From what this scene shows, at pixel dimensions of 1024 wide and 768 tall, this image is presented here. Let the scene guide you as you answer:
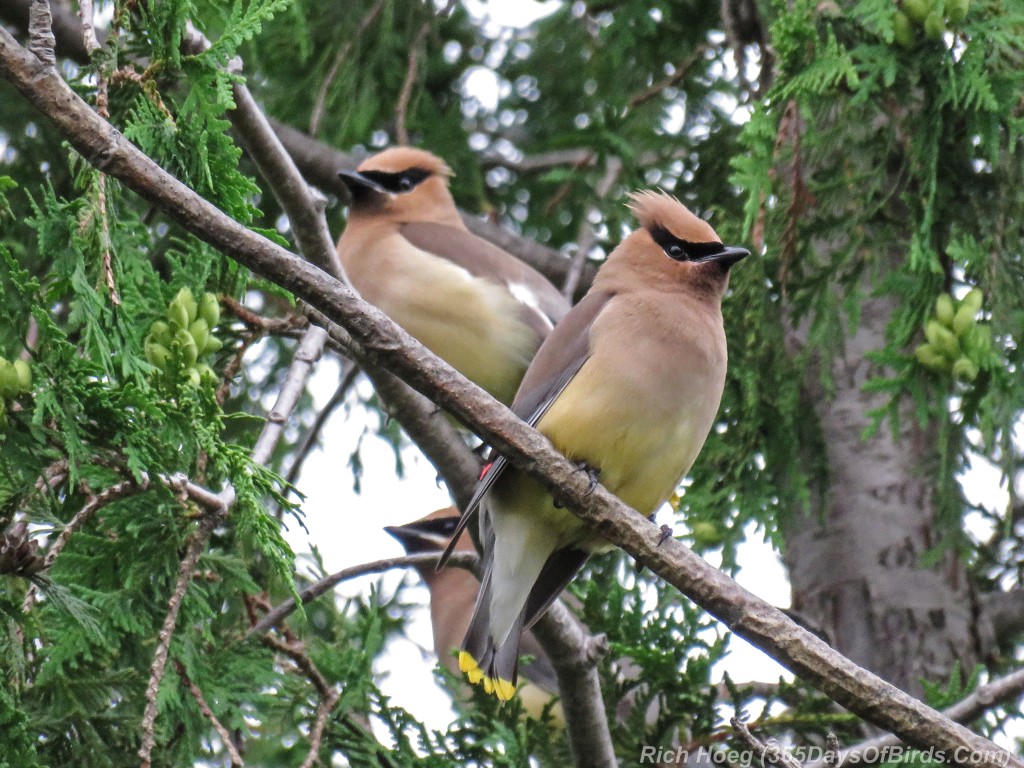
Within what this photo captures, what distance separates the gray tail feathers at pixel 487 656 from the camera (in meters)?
3.68

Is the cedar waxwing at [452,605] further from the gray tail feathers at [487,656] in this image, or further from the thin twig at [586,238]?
the thin twig at [586,238]

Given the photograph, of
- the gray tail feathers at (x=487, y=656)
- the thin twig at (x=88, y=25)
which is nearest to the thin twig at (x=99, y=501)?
the thin twig at (x=88, y=25)

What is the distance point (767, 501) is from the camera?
13.9ft

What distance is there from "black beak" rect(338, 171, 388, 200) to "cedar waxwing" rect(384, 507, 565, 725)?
1293 millimetres

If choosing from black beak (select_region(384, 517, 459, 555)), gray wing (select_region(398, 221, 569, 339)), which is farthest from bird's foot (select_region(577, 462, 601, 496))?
black beak (select_region(384, 517, 459, 555))

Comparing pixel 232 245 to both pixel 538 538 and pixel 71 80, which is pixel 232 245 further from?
pixel 538 538

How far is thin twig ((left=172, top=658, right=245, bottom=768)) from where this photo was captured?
9.95ft

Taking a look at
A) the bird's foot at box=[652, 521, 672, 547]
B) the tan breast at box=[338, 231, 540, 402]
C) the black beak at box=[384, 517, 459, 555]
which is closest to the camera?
the bird's foot at box=[652, 521, 672, 547]

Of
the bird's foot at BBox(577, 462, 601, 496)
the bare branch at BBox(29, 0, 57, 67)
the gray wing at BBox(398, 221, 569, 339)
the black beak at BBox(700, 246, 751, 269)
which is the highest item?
the gray wing at BBox(398, 221, 569, 339)

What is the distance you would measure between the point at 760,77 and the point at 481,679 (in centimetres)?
234

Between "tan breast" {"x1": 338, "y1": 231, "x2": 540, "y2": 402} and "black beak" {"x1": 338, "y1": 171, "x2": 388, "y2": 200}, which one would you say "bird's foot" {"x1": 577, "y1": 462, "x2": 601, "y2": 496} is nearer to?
"tan breast" {"x1": 338, "y1": 231, "x2": 540, "y2": 402}

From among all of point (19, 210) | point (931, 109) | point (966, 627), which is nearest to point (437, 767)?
point (966, 627)

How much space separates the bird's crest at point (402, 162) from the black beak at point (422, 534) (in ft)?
4.61

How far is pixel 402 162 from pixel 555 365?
1933 millimetres
